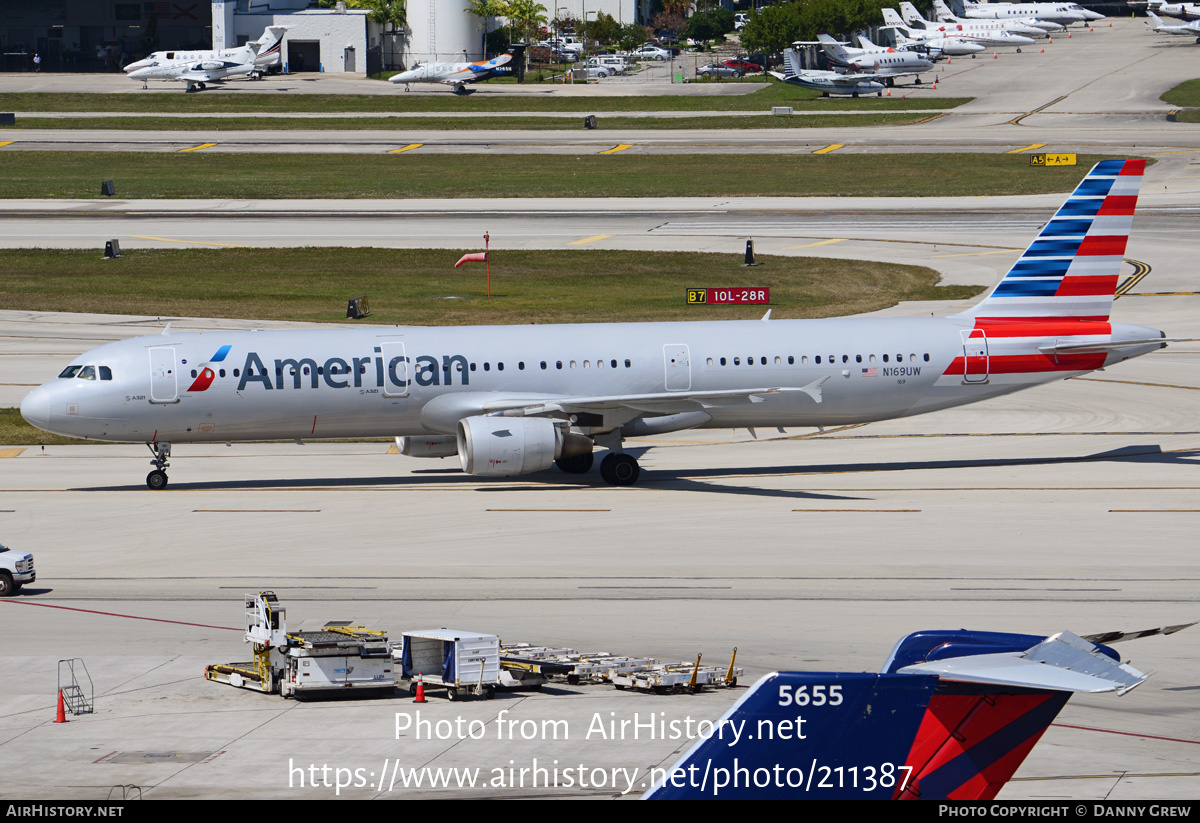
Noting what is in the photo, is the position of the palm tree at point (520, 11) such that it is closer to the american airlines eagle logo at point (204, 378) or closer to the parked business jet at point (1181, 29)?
the parked business jet at point (1181, 29)

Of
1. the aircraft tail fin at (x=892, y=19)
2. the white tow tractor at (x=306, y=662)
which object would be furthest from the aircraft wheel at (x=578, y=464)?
the aircraft tail fin at (x=892, y=19)

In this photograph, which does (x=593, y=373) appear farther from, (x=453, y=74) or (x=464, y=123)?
(x=453, y=74)

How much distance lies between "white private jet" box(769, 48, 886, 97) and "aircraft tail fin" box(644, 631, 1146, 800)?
14657 cm

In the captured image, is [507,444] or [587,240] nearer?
[507,444]

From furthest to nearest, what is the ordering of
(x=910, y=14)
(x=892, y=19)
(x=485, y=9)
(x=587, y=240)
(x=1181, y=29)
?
(x=892, y=19), (x=910, y=14), (x=1181, y=29), (x=485, y=9), (x=587, y=240)

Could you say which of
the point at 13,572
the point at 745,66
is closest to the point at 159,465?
the point at 13,572

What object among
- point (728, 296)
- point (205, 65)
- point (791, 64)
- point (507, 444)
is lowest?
point (507, 444)

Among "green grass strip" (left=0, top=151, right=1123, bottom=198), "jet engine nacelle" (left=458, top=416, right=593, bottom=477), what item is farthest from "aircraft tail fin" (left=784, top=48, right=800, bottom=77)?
"jet engine nacelle" (left=458, top=416, right=593, bottom=477)

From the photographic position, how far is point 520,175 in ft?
352

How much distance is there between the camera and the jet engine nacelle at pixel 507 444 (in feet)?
124

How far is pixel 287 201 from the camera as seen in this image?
324ft

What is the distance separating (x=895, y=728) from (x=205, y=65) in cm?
16099

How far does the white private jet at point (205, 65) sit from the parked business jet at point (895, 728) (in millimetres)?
159182

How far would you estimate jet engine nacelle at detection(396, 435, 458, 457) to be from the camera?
41.8 m
